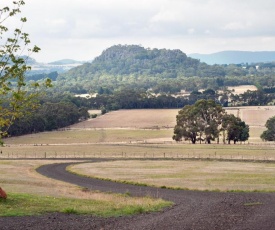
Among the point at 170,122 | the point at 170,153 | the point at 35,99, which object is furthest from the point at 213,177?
the point at 170,122

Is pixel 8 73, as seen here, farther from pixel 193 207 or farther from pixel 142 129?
pixel 142 129

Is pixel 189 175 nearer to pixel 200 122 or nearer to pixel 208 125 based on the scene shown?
pixel 208 125

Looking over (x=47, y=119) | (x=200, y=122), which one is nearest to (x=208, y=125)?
(x=200, y=122)

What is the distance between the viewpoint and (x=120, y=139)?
12719 centimetres

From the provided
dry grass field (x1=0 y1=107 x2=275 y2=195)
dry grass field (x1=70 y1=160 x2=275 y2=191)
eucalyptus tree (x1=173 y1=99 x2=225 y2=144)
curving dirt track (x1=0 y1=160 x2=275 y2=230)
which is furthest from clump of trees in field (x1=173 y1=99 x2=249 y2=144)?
curving dirt track (x1=0 y1=160 x2=275 y2=230)

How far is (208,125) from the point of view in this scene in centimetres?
12000

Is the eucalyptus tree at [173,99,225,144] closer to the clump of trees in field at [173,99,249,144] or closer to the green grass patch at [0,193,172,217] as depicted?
the clump of trees in field at [173,99,249,144]

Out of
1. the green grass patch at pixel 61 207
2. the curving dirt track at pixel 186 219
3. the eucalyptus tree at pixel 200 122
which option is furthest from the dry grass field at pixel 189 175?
the eucalyptus tree at pixel 200 122

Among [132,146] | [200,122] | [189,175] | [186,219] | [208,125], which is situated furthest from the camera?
[200,122]

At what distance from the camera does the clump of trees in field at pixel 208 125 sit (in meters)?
118

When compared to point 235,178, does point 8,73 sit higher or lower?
higher

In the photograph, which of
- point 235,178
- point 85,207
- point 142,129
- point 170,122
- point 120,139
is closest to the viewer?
point 85,207

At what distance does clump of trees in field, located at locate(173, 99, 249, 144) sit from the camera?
117625 millimetres

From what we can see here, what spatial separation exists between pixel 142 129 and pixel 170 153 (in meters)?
60.3
